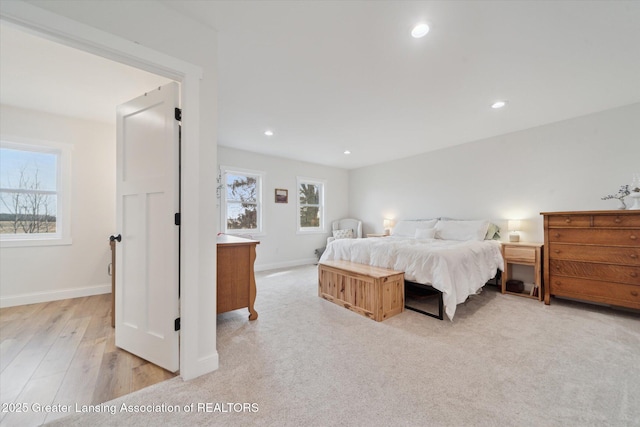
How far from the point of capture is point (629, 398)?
57.4 inches

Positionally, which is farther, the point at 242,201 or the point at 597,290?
the point at 242,201

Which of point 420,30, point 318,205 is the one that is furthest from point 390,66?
point 318,205

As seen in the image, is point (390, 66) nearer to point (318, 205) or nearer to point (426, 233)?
point (426, 233)

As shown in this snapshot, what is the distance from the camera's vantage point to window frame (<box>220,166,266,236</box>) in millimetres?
4781

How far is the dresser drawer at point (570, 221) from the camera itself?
2833mm

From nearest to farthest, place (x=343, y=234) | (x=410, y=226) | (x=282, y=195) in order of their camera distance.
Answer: (x=410, y=226)
(x=282, y=195)
(x=343, y=234)

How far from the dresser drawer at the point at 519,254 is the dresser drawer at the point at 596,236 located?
1.25ft

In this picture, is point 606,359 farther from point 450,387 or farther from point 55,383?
point 55,383

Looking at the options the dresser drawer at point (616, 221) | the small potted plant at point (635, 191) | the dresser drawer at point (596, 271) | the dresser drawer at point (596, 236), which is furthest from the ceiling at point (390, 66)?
the dresser drawer at point (596, 271)

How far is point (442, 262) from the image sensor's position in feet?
8.61

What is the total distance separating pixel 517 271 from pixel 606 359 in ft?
7.45

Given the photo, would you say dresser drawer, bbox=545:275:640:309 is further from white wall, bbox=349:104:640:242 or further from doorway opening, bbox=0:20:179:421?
doorway opening, bbox=0:20:179:421

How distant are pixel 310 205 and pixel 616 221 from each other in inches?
197

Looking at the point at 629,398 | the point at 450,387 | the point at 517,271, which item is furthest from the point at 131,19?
the point at 517,271
